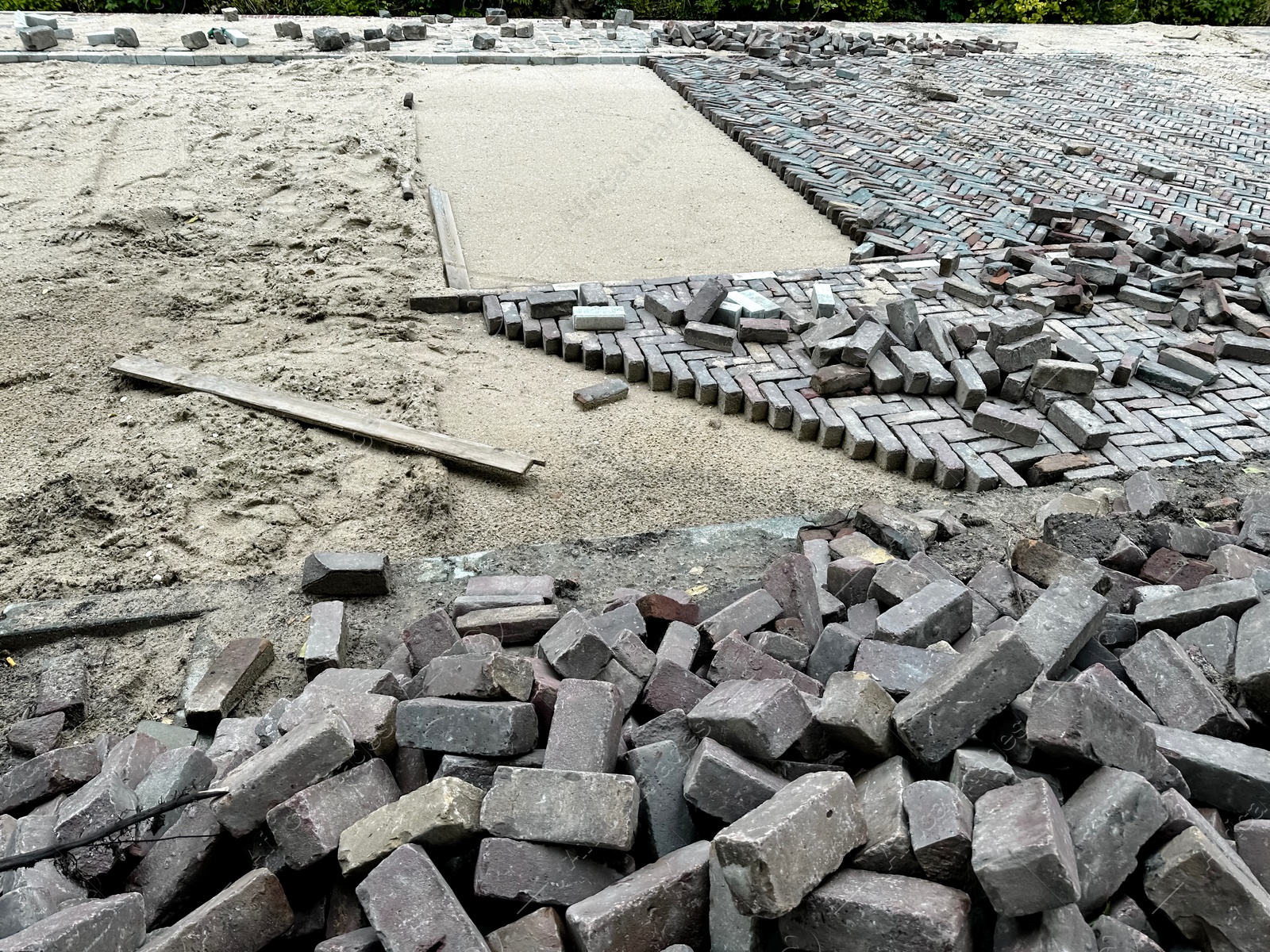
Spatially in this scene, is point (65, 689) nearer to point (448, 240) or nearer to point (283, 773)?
point (283, 773)

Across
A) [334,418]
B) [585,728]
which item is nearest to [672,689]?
[585,728]

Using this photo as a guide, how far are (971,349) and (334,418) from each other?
167 inches

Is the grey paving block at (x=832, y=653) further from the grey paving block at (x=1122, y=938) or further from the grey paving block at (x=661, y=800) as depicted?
the grey paving block at (x=1122, y=938)

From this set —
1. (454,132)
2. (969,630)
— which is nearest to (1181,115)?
(454,132)

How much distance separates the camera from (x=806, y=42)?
15.7 metres

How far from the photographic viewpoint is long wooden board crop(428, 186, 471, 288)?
285 inches

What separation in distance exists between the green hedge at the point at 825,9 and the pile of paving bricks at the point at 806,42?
300cm

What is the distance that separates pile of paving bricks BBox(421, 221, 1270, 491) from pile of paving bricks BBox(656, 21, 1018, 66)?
9.13 meters

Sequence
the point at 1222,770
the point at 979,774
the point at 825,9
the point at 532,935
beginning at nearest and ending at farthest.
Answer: the point at 532,935, the point at 979,774, the point at 1222,770, the point at 825,9

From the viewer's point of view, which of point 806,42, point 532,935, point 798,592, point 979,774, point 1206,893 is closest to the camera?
point 1206,893

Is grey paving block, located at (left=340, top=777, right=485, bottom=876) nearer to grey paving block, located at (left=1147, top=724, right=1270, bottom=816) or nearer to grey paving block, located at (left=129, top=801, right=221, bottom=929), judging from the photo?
grey paving block, located at (left=129, top=801, right=221, bottom=929)

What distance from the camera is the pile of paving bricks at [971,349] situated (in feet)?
17.4

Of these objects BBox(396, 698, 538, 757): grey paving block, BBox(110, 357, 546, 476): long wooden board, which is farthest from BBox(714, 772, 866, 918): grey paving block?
BBox(110, 357, 546, 476): long wooden board

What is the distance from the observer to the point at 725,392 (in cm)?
570
